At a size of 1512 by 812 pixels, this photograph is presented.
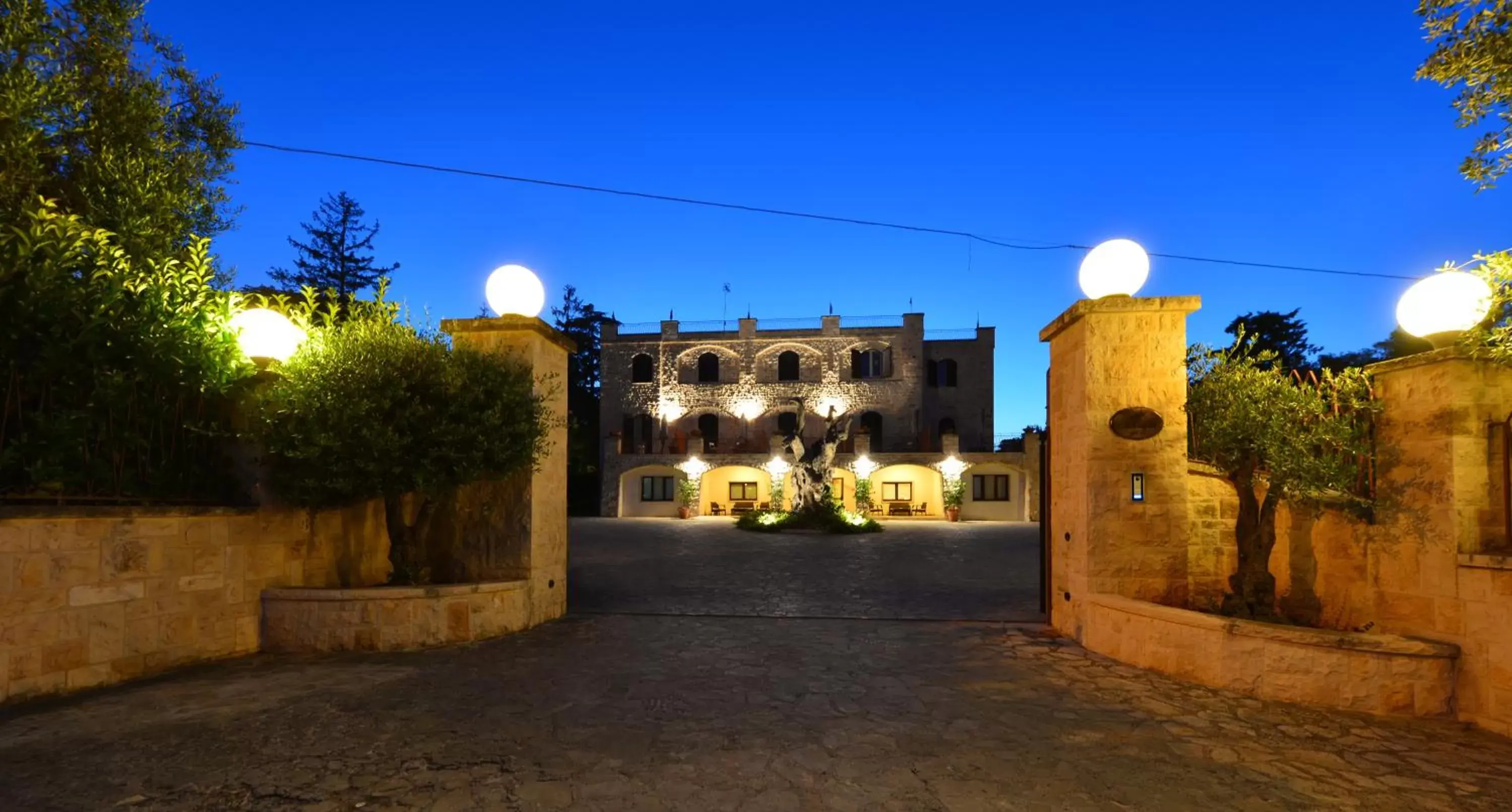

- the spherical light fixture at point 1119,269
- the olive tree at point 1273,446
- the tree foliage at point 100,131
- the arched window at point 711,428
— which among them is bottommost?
the olive tree at point 1273,446

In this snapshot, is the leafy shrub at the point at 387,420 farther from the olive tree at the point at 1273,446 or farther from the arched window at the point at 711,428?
the arched window at the point at 711,428

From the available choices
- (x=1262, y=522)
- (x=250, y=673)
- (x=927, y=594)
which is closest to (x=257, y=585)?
(x=250, y=673)

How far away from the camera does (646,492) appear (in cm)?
3025

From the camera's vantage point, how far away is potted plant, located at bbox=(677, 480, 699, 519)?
28.9 metres

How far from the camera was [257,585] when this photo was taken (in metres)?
6.10

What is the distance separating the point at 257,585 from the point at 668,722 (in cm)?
A: 417

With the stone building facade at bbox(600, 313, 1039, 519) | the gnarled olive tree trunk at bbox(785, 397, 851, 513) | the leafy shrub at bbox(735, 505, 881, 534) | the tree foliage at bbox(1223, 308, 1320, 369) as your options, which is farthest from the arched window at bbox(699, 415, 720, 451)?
the tree foliage at bbox(1223, 308, 1320, 369)

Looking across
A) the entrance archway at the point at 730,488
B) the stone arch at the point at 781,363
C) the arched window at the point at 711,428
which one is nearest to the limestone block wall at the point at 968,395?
the stone arch at the point at 781,363

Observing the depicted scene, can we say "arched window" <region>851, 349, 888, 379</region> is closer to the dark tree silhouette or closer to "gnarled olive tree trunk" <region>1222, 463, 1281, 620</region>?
the dark tree silhouette

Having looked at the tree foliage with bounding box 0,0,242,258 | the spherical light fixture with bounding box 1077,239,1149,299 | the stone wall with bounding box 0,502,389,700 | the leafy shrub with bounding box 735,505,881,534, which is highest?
the tree foliage with bounding box 0,0,242,258

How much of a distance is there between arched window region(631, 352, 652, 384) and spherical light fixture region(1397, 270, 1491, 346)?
29.1m

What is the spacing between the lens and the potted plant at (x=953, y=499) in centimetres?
2689

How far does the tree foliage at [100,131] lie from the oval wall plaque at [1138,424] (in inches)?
348

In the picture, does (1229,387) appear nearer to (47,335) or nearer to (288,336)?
(288,336)
